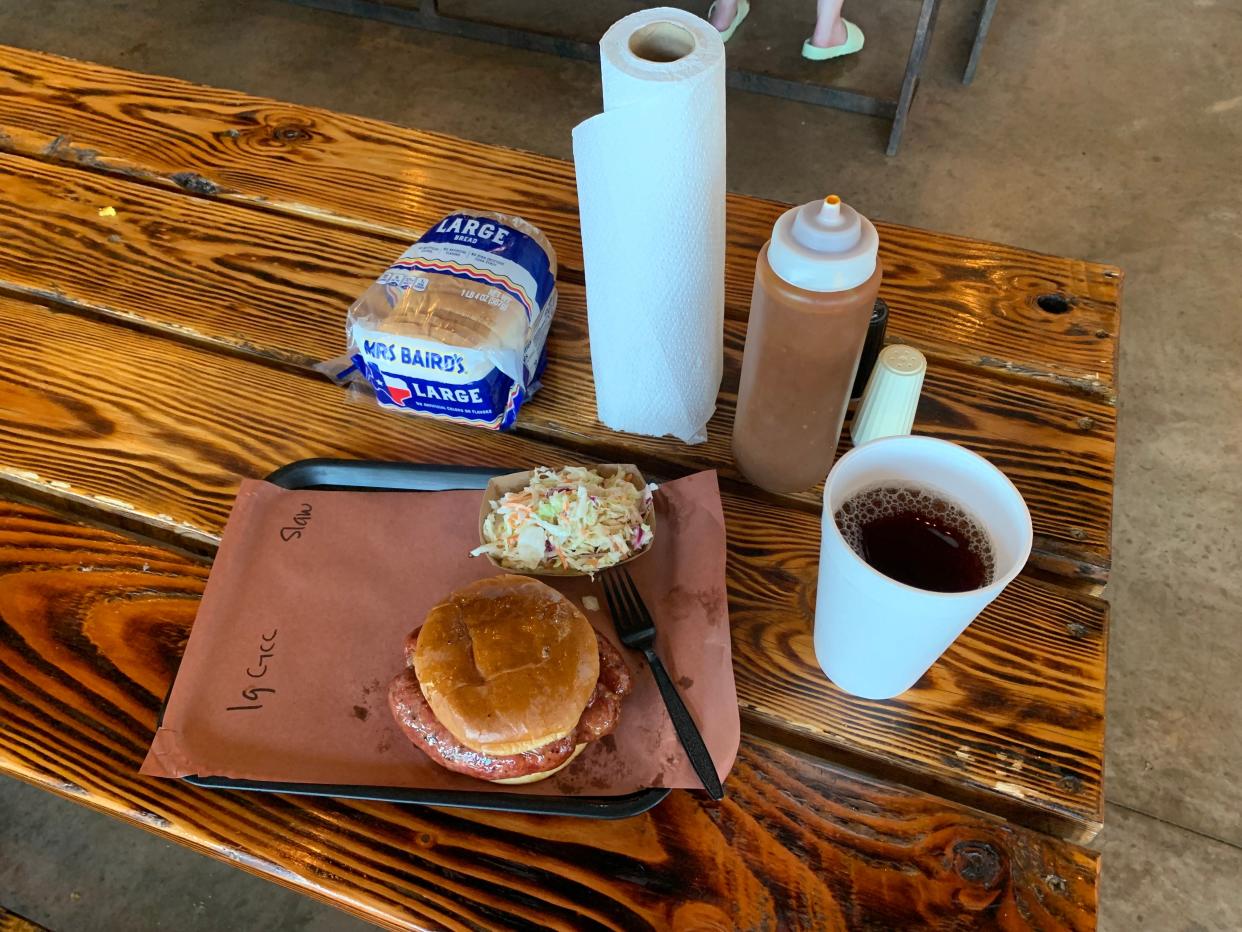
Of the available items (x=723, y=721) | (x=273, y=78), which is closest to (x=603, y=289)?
(x=723, y=721)

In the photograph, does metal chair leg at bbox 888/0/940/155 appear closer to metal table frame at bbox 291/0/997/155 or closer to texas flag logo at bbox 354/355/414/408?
metal table frame at bbox 291/0/997/155

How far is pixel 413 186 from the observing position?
1.21m

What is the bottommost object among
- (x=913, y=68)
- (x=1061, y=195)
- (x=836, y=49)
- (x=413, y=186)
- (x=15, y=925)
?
(x=15, y=925)

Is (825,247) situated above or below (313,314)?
above

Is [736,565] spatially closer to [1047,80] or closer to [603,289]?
[603,289]

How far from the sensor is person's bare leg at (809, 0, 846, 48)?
2533 mm

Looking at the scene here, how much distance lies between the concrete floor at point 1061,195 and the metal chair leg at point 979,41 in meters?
0.05

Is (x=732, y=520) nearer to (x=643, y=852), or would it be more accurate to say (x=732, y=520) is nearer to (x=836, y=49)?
(x=643, y=852)

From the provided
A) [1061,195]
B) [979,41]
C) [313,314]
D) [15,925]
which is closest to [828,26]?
[979,41]

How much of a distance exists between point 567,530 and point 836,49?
2.34 m

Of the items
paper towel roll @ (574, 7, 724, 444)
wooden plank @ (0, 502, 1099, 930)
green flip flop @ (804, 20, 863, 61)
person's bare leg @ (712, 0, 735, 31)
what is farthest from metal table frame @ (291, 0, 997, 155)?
wooden plank @ (0, 502, 1099, 930)

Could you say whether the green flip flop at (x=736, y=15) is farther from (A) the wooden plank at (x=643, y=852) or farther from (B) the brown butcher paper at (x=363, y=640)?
(A) the wooden plank at (x=643, y=852)

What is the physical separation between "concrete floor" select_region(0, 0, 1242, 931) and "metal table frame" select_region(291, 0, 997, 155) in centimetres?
4

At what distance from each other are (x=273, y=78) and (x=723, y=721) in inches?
107
